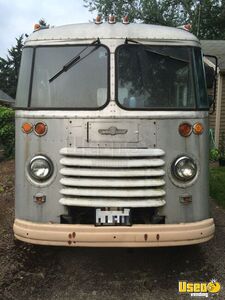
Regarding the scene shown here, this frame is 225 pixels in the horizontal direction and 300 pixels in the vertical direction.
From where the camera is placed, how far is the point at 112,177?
4.02m

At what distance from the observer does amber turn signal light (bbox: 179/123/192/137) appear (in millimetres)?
4180

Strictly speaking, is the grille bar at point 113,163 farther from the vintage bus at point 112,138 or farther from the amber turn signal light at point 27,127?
the amber turn signal light at point 27,127

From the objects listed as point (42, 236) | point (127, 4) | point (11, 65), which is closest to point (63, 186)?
point (42, 236)

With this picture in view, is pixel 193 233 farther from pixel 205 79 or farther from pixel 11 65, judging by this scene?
pixel 11 65

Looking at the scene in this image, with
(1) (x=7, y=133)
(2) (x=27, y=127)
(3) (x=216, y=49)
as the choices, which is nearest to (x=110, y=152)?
(2) (x=27, y=127)

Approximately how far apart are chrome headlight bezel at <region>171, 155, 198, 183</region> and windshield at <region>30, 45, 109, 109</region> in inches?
38.2

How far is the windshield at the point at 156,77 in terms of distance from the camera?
4254mm

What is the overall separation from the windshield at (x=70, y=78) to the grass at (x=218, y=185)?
4.33 meters

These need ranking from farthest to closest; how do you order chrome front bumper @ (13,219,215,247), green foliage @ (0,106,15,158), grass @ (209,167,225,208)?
green foliage @ (0,106,15,158), grass @ (209,167,225,208), chrome front bumper @ (13,219,215,247)

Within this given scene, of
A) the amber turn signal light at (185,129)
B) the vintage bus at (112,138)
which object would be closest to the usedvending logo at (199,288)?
the vintage bus at (112,138)

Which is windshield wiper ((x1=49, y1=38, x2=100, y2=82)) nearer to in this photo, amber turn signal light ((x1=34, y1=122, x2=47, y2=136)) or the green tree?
amber turn signal light ((x1=34, y1=122, x2=47, y2=136))

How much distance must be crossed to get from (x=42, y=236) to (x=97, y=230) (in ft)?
1.77

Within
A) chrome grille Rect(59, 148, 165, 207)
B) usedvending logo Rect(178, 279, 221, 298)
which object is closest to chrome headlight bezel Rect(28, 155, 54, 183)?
chrome grille Rect(59, 148, 165, 207)

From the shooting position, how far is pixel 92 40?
4.29 m
